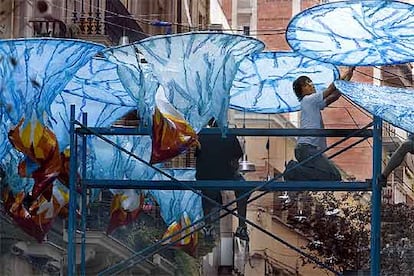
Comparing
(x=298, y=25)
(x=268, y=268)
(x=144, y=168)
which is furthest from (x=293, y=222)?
(x=298, y=25)

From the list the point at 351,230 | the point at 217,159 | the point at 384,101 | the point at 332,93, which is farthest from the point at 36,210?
the point at 351,230

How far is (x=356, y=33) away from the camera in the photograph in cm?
718

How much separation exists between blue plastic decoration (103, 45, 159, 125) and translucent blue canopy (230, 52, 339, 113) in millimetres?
1520

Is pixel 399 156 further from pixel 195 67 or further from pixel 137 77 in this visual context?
pixel 137 77

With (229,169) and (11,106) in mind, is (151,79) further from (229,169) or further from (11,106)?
(229,169)

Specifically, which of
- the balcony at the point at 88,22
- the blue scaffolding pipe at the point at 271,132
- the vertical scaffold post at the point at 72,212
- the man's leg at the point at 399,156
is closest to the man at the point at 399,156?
the man's leg at the point at 399,156

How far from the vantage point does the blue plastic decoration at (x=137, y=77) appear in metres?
7.02

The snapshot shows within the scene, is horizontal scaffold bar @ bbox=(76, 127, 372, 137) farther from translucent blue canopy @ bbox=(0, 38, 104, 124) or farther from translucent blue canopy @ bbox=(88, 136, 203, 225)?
translucent blue canopy @ bbox=(88, 136, 203, 225)

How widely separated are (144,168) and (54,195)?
958mm

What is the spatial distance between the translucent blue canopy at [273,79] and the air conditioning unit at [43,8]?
8849 mm

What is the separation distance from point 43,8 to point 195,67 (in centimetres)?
1110

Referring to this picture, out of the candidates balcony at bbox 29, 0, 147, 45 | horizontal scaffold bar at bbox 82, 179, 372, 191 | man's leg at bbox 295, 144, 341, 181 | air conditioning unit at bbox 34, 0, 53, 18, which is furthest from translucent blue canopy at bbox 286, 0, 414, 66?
air conditioning unit at bbox 34, 0, 53, 18

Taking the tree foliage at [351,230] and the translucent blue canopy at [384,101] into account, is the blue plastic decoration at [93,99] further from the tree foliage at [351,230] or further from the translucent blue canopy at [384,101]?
the tree foliage at [351,230]

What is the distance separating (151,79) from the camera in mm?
7035
